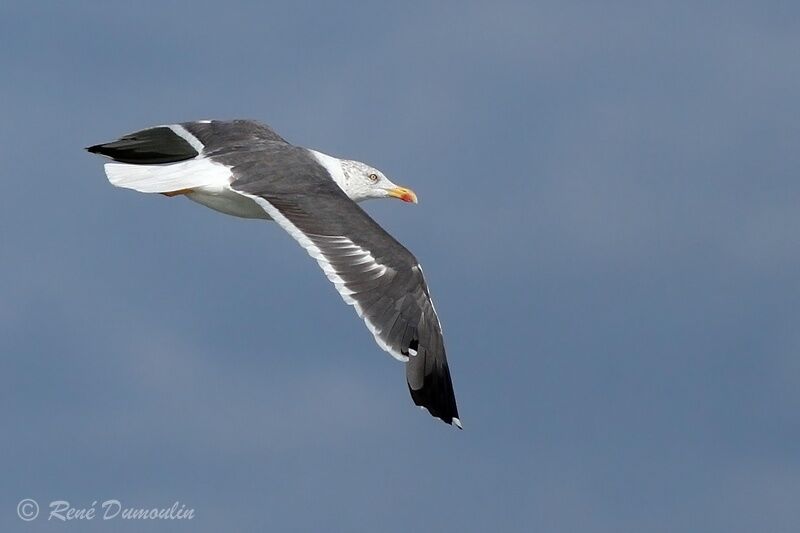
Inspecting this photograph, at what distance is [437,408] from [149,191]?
3.89 meters

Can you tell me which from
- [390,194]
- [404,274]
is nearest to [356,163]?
[390,194]

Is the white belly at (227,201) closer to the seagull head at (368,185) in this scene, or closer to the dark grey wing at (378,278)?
the dark grey wing at (378,278)

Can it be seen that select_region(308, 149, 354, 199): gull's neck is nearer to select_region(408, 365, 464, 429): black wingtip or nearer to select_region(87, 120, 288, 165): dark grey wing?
select_region(87, 120, 288, 165): dark grey wing

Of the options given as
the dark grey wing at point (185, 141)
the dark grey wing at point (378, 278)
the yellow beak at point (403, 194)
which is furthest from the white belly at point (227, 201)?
the yellow beak at point (403, 194)

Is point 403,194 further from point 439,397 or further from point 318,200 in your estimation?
point 439,397

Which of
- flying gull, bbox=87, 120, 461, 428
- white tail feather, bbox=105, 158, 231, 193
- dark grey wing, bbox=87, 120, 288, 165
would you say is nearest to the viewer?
flying gull, bbox=87, 120, 461, 428

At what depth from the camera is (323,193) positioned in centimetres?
2052

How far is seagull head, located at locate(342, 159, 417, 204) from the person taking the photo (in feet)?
74.5

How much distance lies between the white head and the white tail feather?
5.24 ft

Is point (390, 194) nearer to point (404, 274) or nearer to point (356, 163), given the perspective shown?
point (356, 163)

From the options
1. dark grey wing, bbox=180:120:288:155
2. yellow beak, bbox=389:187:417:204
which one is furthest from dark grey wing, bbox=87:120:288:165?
yellow beak, bbox=389:187:417:204

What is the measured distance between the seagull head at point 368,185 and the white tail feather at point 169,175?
2090 mm

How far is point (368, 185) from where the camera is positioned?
23.0 meters

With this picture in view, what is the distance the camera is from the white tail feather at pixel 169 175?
20.5m
